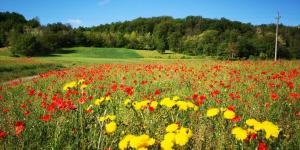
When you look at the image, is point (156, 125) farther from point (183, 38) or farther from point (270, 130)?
point (183, 38)

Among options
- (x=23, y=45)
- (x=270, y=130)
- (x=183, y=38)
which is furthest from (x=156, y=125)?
(x=183, y=38)

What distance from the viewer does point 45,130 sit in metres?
3.97

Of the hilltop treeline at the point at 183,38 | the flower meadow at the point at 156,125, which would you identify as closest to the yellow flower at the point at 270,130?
the flower meadow at the point at 156,125

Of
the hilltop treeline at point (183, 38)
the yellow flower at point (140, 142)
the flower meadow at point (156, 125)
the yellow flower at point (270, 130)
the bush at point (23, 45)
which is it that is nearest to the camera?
the yellow flower at point (140, 142)

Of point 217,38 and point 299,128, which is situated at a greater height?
point 217,38

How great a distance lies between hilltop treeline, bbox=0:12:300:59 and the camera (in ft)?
230

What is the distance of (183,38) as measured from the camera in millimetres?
95500

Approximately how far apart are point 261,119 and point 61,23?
109082 mm

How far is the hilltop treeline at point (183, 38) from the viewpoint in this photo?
70188 mm

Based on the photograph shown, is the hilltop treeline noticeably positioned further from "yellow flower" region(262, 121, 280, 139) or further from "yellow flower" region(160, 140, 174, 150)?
"yellow flower" region(160, 140, 174, 150)

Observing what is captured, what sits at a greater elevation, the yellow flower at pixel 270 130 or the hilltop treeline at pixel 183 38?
the hilltop treeline at pixel 183 38

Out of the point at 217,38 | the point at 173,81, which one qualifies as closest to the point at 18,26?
the point at 217,38

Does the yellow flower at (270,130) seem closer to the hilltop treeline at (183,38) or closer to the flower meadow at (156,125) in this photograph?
the flower meadow at (156,125)

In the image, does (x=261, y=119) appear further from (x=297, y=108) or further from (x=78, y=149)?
(x=78, y=149)
